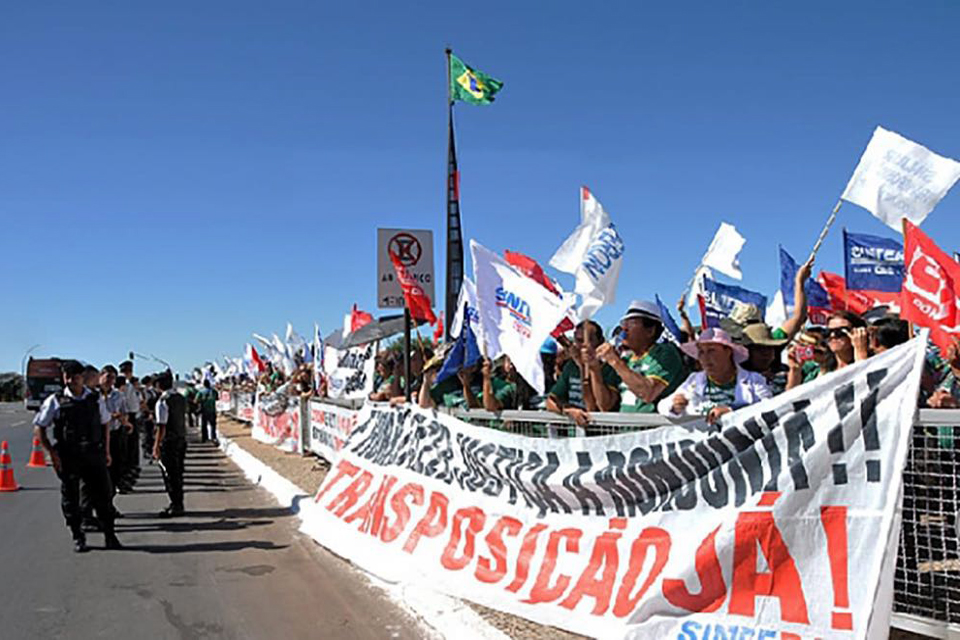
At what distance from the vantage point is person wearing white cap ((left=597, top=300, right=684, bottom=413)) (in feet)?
18.5

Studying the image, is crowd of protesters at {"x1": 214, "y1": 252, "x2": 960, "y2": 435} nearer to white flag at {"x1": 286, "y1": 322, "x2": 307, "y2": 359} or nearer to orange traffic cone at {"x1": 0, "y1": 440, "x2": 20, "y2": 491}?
orange traffic cone at {"x1": 0, "y1": 440, "x2": 20, "y2": 491}

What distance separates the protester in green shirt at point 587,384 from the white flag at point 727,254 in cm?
504

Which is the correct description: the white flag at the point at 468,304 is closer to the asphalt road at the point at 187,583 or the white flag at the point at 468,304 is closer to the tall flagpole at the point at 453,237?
the asphalt road at the point at 187,583

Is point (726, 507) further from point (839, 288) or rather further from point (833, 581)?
point (839, 288)

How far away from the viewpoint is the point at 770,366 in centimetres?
595

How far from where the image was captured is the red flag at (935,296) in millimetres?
5398

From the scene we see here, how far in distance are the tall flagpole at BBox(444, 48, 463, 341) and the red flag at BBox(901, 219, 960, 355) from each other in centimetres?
698

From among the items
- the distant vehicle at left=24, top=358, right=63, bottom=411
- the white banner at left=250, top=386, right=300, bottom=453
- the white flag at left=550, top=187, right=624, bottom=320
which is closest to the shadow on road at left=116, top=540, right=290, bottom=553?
the white flag at left=550, top=187, right=624, bottom=320

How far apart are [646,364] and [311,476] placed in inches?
355

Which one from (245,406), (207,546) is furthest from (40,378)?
(207,546)

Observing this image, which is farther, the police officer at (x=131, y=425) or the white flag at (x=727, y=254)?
the police officer at (x=131, y=425)

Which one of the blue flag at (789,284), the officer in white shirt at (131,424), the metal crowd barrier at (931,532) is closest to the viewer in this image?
the metal crowd barrier at (931,532)

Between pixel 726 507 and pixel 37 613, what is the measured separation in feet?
16.7

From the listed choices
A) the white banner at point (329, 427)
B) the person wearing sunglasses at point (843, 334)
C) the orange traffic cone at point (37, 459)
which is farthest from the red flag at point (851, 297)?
the orange traffic cone at point (37, 459)
